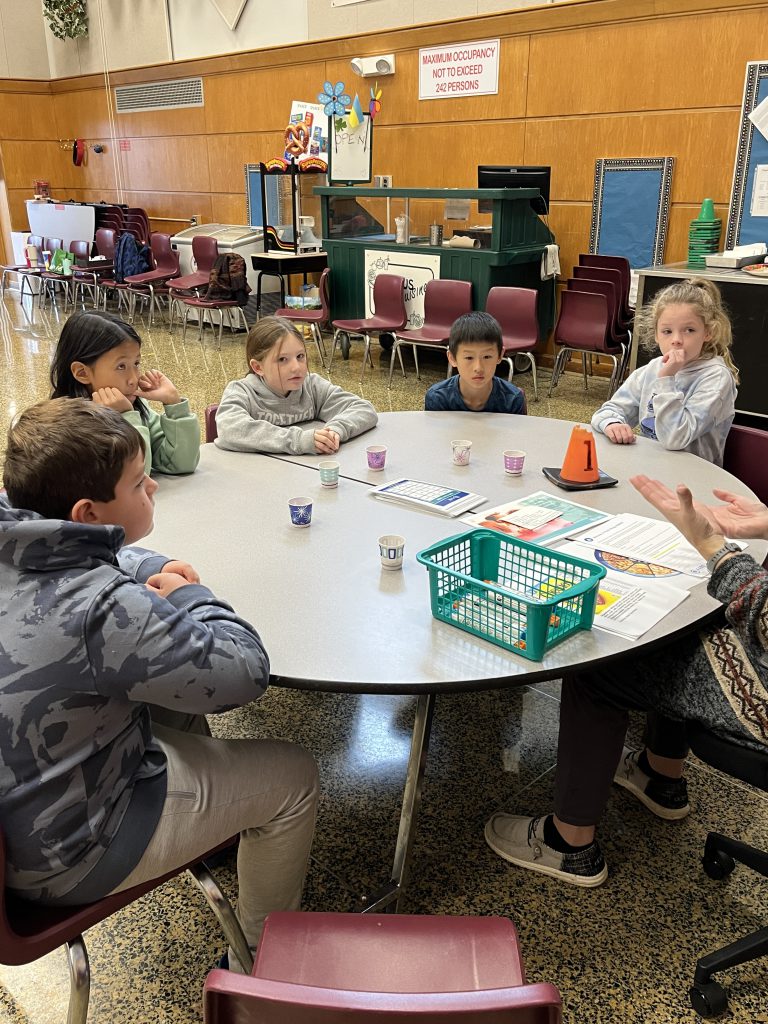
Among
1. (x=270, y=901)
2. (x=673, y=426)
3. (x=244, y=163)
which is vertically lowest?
(x=270, y=901)

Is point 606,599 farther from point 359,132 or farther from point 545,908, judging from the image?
point 359,132

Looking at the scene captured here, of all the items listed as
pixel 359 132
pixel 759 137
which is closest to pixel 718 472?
pixel 759 137

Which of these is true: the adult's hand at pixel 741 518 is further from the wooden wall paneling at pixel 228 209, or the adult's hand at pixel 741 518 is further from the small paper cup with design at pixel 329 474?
the wooden wall paneling at pixel 228 209

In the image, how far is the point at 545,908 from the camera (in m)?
1.83

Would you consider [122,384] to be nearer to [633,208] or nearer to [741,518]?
[741,518]

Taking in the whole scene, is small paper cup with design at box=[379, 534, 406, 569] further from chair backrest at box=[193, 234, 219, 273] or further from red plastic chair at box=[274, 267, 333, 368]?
chair backrest at box=[193, 234, 219, 273]

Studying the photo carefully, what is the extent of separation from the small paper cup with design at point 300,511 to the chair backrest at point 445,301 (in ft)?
14.8

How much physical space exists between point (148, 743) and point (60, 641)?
322 millimetres

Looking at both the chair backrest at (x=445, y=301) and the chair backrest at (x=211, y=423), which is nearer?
the chair backrest at (x=211, y=423)

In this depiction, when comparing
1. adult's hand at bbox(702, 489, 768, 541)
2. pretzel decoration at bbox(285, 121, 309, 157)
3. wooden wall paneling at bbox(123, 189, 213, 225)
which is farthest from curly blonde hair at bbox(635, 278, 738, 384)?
wooden wall paneling at bbox(123, 189, 213, 225)

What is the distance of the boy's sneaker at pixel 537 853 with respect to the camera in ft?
6.23

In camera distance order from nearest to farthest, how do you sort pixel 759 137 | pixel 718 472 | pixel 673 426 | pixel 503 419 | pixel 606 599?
pixel 606 599 → pixel 718 472 → pixel 673 426 → pixel 503 419 → pixel 759 137

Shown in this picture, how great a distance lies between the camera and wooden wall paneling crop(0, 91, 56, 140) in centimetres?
1258

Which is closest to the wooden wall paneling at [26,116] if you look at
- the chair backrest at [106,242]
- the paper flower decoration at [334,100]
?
the chair backrest at [106,242]
